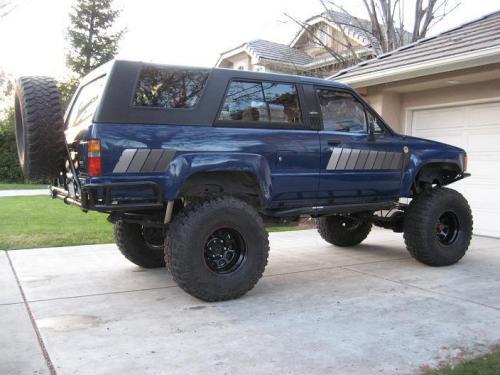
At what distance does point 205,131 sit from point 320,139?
1375 mm

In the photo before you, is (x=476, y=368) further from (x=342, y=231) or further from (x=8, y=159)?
(x=8, y=159)

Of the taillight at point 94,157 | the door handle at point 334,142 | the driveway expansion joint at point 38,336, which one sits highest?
the door handle at point 334,142

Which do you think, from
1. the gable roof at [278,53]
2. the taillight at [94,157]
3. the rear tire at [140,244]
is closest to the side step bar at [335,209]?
the rear tire at [140,244]

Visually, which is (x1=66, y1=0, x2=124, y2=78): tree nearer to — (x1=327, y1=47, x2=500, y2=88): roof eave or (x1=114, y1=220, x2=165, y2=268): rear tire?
(x1=327, y1=47, x2=500, y2=88): roof eave

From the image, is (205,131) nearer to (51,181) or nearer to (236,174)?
(236,174)

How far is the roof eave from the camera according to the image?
792 centimetres

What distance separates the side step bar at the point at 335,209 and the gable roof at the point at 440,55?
3.21 metres

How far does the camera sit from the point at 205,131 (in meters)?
4.83

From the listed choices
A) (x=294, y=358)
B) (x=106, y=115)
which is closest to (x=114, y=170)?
(x=106, y=115)

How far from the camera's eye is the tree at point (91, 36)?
30875mm

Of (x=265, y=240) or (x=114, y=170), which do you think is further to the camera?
(x=265, y=240)

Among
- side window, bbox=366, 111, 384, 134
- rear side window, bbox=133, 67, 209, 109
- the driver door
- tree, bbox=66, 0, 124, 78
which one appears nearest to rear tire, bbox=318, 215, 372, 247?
the driver door

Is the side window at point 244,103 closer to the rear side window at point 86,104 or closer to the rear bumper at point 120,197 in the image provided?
the rear bumper at point 120,197

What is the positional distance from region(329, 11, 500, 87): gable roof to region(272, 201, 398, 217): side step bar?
126 inches
